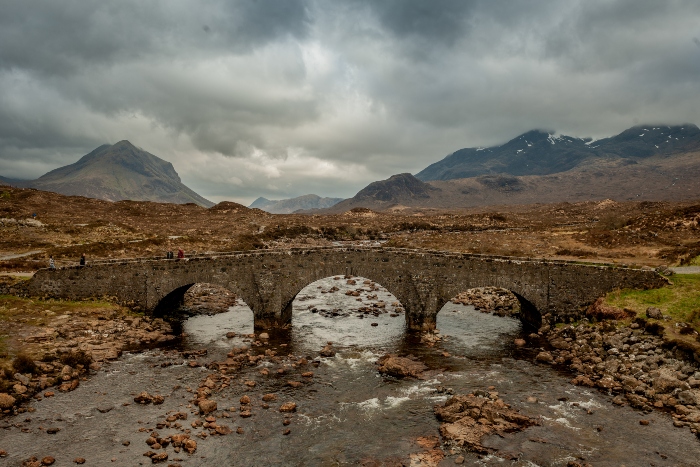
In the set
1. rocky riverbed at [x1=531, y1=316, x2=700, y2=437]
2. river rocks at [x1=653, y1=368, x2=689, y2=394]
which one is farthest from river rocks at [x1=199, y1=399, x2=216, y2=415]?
river rocks at [x1=653, y1=368, x2=689, y2=394]

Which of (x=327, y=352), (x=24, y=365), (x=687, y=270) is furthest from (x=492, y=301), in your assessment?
(x=24, y=365)

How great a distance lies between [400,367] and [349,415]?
5.59 meters

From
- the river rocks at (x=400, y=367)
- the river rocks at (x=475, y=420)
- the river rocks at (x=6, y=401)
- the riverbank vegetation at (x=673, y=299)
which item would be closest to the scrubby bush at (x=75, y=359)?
the river rocks at (x=6, y=401)

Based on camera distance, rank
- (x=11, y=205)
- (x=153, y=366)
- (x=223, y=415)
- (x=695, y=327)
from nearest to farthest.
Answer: (x=223, y=415) → (x=695, y=327) → (x=153, y=366) → (x=11, y=205)

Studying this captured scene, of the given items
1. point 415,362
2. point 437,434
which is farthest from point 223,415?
point 415,362

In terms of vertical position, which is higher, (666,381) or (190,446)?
(666,381)

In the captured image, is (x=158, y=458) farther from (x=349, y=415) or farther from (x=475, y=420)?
(x=475, y=420)

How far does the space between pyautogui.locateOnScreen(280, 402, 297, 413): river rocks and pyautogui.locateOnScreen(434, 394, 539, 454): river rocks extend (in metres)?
7.09

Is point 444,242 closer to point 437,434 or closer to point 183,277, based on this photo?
point 183,277

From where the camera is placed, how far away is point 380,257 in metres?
32.7

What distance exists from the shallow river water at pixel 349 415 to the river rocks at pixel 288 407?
14.3 inches

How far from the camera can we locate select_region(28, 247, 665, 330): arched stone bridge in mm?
30578

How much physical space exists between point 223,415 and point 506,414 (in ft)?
44.6

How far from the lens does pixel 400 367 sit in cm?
2512
